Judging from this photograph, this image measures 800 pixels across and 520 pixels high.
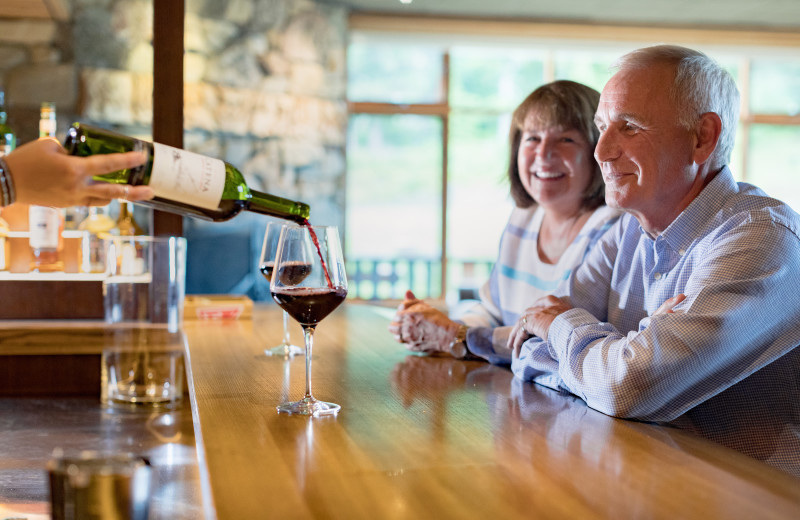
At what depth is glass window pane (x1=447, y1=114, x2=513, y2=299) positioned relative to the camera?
23.7ft

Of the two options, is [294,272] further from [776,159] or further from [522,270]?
[776,159]

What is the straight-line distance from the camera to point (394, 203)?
707 cm

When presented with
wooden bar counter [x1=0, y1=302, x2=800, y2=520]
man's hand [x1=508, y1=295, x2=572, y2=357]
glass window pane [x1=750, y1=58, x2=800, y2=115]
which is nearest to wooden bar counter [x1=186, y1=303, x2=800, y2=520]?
wooden bar counter [x1=0, y1=302, x2=800, y2=520]

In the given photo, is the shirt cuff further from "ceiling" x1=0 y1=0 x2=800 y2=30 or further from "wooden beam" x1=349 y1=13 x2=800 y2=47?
"wooden beam" x1=349 y1=13 x2=800 y2=47

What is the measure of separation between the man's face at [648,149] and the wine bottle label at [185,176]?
678 mm

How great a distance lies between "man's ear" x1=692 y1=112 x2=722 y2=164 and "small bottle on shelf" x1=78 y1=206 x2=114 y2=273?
154 cm

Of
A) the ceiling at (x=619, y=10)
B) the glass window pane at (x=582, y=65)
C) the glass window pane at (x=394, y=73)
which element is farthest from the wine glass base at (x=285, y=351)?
the glass window pane at (x=582, y=65)

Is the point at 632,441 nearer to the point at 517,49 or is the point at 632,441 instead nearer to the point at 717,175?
the point at 717,175

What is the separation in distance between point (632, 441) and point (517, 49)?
644 cm

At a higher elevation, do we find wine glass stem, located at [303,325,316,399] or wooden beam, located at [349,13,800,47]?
wooden beam, located at [349,13,800,47]

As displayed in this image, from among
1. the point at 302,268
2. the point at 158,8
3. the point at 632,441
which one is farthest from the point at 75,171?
the point at 158,8

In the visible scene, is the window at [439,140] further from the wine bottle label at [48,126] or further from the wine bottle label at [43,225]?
the wine bottle label at [43,225]

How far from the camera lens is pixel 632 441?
92cm

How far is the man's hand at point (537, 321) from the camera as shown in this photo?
138 cm
